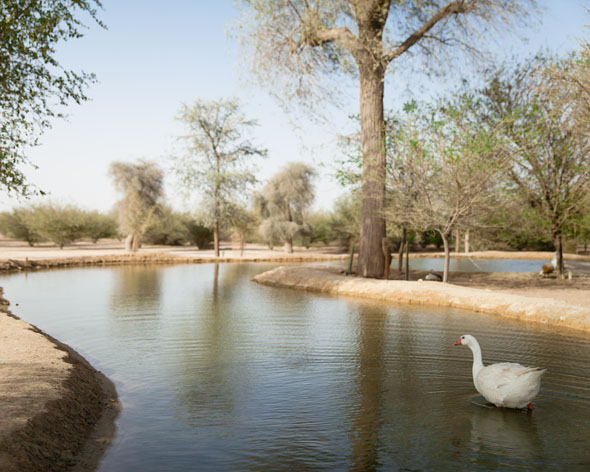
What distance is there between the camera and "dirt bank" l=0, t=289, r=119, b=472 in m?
4.19

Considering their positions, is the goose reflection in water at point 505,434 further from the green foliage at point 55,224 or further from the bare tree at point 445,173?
the green foliage at point 55,224

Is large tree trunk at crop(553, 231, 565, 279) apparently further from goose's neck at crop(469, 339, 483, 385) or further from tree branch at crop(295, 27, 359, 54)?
goose's neck at crop(469, 339, 483, 385)

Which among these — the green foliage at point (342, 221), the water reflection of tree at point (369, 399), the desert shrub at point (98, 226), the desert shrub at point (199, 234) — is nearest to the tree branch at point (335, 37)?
the water reflection of tree at point (369, 399)

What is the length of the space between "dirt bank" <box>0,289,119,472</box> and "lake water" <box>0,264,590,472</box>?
23 cm

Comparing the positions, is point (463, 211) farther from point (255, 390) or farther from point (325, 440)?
point (325, 440)

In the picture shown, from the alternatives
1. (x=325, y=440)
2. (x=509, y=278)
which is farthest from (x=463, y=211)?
(x=325, y=440)

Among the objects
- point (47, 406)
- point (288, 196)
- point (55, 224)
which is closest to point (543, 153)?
point (47, 406)

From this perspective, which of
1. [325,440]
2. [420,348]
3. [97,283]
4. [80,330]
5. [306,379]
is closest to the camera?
[325,440]

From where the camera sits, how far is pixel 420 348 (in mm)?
8797

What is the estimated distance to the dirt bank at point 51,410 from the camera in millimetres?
4191

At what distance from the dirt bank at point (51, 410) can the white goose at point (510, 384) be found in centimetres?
394

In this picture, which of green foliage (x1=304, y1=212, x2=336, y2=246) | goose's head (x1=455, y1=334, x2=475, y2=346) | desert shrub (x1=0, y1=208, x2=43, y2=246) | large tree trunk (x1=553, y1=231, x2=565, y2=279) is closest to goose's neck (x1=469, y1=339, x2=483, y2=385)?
goose's head (x1=455, y1=334, x2=475, y2=346)

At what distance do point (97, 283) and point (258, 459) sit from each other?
53.8 feet

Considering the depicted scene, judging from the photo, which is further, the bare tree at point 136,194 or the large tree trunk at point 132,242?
the large tree trunk at point 132,242
